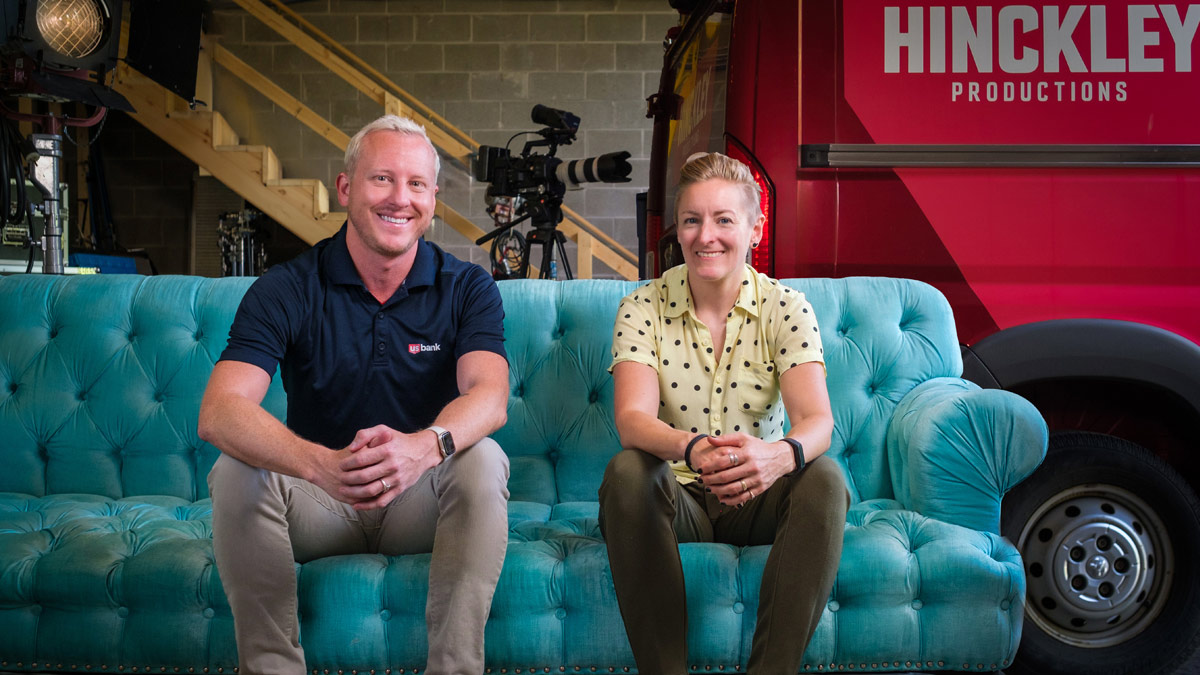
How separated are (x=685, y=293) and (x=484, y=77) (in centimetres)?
572

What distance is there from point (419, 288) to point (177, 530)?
60 cm

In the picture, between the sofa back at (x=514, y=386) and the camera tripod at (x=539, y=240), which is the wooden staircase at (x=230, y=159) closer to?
the camera tripod at (x=539, y=240)

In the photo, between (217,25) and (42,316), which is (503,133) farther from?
(42,316)

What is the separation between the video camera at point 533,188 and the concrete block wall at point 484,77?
5.21ft

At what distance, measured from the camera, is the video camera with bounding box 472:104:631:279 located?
16.9ft

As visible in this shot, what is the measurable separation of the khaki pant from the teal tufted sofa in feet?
0.31

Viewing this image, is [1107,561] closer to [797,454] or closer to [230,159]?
[797,454]

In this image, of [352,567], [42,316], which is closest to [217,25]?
[42,316]

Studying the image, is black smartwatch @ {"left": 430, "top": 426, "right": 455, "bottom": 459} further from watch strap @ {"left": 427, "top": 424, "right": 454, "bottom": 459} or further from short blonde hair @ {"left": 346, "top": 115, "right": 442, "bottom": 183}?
short blonde hair @ {"left": 346, "top": 115, "right": 442, "bottom": 183}

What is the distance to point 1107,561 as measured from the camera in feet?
6.63

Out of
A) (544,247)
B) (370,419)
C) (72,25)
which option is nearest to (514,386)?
(370,419)

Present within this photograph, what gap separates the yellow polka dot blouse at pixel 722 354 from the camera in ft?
5.71

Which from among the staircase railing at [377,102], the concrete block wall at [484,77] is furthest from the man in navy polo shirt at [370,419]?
the concrete block wall at [484,77]

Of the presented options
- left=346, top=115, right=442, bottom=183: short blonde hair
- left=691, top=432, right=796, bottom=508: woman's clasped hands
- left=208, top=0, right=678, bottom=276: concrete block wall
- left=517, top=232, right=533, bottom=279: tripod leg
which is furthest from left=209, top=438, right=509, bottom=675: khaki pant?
left=208, top=0, right=678, bottom=276: concrete block wall
